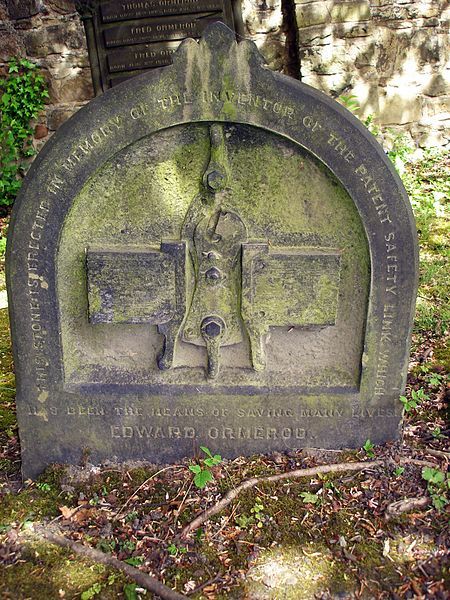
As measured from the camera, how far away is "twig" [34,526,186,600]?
228cm

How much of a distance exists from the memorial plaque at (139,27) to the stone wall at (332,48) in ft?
3.14

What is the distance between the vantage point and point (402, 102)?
7176 millimetres

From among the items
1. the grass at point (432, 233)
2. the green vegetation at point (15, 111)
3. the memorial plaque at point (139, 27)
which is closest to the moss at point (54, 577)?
the grass at point (432, 233)

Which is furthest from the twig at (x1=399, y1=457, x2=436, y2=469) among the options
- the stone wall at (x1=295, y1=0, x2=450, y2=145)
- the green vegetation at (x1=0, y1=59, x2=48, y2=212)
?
Result: the green vegetation at (x1=0, y1=59, x2=48, y2=212)

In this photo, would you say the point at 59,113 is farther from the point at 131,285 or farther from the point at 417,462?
the point at 417,462

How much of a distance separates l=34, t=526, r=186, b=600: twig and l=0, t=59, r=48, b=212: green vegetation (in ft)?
Answer: 16.5

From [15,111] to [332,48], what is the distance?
3.62m

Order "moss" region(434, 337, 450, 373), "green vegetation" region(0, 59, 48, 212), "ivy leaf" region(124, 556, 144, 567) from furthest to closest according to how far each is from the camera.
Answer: "green vegetation" region(0, 59, 48, 212) → "moss" region(434, 337, 450, 373) → "ivy leaf" region(124, 556, 144, 567)

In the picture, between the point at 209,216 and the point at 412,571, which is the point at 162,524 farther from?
the point at 209,216

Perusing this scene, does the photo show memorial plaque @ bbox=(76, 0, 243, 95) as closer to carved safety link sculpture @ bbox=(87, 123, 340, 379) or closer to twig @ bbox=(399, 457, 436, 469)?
carved safety link sculpture @ bbox=(87, 123, 340, 379)

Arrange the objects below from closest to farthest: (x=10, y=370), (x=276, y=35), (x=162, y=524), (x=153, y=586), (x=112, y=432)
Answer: (x=153, y=586) < (x=162, y=524) < (x=112, y=432) < (x=10, y=370) < (x=276, y=35)

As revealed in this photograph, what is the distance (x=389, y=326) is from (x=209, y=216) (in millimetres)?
953

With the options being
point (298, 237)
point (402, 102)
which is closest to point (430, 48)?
point (402, 102)

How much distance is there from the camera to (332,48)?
21.6 feet
